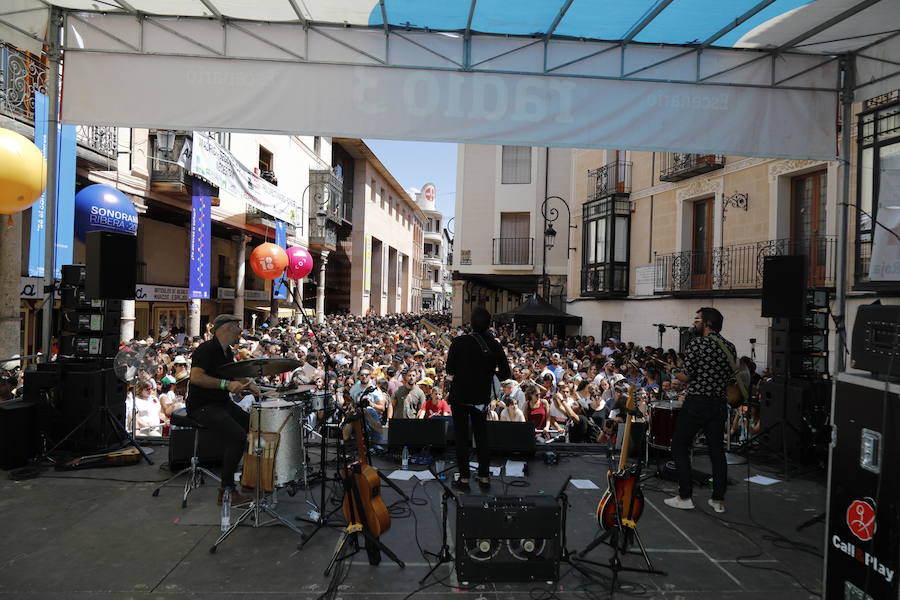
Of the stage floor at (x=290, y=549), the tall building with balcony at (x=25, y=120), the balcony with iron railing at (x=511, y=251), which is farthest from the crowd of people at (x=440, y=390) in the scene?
the balcony with iron railing at (x=511, y=251)

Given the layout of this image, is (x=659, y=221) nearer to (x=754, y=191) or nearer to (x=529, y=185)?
(x=754, y=191)

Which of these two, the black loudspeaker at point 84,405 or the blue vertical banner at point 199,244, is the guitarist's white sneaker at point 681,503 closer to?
the black loudspeaker at point 84,405

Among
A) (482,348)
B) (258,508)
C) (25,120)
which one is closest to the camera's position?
(258,508)

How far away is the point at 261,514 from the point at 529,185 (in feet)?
80.0

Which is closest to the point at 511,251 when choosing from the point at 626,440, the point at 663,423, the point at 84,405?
the point at 663,423

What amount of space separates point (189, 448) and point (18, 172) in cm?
→ 319

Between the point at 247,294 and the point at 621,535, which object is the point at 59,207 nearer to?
the point at 621,535

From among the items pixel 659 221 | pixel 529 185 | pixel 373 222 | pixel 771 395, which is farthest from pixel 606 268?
pixel 373 222

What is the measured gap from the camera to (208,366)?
4820mm

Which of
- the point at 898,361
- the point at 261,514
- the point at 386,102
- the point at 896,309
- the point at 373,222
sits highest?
the point at 373,222

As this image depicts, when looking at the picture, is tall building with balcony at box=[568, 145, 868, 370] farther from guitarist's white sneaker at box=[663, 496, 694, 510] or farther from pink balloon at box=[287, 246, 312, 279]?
pink balloon at box=[287, 246, 312, 279]

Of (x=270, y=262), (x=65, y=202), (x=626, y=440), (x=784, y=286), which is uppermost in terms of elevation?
(x=65, y=202)

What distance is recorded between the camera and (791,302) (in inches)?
267

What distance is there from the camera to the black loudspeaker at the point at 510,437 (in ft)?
21.7
